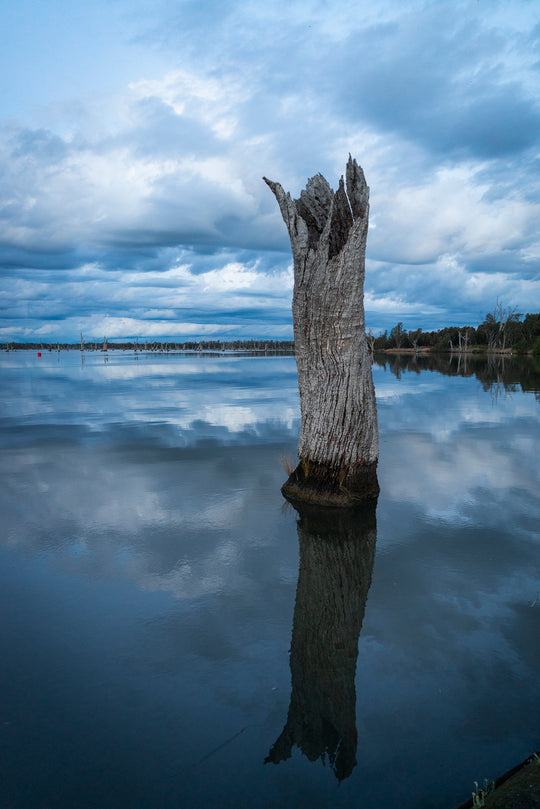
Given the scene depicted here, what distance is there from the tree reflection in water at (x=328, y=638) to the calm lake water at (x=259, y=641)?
0.6 inches

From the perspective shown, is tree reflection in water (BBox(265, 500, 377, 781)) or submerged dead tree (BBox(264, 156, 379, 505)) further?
submerged dead tree (BBox(264, 156, 379, 505))

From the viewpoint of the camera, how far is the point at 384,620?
167 inches

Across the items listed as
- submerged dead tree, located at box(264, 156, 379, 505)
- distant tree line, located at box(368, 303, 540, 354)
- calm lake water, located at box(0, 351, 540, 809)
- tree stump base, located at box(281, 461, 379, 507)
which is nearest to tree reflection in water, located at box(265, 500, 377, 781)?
calm lake water, located at box(0, 351, 540, 809)

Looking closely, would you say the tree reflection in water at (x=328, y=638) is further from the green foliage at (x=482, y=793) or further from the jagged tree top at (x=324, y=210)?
the jagged tree top at (x=324, y=210)

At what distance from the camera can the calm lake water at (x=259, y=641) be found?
2777 mm

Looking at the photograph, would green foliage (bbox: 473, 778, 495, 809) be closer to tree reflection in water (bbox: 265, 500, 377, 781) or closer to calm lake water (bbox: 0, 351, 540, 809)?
calm lake water (bbox: 0, 351, 540, 809)

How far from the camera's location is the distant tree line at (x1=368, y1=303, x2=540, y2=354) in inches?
2958

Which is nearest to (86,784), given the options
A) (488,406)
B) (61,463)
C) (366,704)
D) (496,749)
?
(366,704)

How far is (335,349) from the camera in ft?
23.9

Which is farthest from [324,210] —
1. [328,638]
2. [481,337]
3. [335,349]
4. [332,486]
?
[481,337]

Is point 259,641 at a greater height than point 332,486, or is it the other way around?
point 332,486

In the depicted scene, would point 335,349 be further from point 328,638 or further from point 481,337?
point 481,337

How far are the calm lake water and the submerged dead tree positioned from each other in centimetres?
59

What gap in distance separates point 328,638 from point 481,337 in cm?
10344
